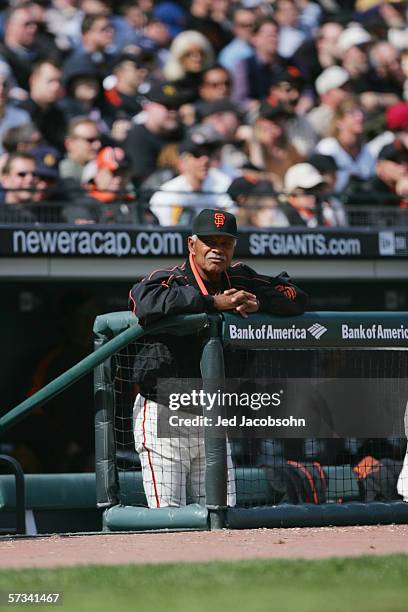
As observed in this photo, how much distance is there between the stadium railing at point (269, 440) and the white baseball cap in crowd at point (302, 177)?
4629 mm

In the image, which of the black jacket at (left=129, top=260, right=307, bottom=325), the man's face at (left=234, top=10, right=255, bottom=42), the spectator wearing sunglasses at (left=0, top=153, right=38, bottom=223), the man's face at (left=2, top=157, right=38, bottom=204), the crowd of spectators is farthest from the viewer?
the man's face at (left=234, top=10, right=255, bottom=42)

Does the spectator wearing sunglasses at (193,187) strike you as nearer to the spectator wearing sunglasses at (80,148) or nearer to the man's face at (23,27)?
the spectator wearing sunglasses at (80,148)

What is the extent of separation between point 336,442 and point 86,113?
235 inches

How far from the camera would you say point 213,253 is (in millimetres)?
6102

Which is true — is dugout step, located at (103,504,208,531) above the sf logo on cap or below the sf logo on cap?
below

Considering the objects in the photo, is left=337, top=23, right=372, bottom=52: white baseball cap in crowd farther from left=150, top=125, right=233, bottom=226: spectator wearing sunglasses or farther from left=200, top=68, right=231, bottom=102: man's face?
left=150, top=125, right=233, bottom=226: spectator wearing sunglasses

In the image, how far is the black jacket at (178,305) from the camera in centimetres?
594

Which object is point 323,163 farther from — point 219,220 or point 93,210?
point 219,220

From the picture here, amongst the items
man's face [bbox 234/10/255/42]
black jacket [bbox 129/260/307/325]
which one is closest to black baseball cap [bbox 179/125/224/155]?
man's face [bbox 234/10/255/42]

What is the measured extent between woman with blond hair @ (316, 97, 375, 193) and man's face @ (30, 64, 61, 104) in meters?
2.62

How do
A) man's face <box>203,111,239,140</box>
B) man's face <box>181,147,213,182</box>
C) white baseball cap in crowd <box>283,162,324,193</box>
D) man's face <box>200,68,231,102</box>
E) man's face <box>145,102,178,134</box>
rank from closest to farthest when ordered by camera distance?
man's face <box>181,147,213,182</box>, white baseball cap in crowd <box>283,162,324,193</box>, man's face <box>145,102,178,134</box>, man's face <box>203,111,239,140</box>, man's face <box>200,68,231,102</box>

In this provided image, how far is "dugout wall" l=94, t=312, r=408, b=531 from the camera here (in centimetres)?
604

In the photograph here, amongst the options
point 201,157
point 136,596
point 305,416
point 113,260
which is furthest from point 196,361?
point 201,157

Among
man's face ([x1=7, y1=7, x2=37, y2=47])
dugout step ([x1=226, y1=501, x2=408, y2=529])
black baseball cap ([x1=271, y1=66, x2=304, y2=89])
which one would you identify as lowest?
dugout step ([x1=226, y1=501, x2=408, y2=529])
